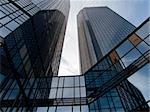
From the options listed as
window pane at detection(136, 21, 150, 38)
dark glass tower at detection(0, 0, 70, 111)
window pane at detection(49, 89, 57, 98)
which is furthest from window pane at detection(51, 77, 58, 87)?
window pane at detection(136, 21, 150, 38)

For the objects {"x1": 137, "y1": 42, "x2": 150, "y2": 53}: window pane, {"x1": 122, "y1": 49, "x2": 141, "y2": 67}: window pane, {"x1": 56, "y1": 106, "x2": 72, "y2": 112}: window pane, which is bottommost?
{"x1": 56, "y1": 106, "x2": 72, "y2": 112}: window pane

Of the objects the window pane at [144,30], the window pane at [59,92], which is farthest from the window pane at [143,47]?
the window pane at [59,92]

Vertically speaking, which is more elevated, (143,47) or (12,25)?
(12,25)

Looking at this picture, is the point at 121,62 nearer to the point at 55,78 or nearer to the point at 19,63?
the point at 19,63

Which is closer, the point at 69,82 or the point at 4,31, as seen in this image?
the point at 4,31

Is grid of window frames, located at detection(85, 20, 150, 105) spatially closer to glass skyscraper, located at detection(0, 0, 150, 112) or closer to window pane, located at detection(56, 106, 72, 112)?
glass skyscraper, located at detection(0, 0, 150, 112)

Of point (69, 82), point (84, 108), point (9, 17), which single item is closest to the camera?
point (9, 17)

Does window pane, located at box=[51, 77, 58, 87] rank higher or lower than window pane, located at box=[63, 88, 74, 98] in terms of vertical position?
higher

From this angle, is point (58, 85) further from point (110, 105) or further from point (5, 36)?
point (5, 36)

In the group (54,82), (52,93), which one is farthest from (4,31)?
(54,82)

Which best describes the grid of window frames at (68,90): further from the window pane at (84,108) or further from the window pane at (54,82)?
the window pane at (84,108)

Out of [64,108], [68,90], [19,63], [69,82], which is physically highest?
[69,82]

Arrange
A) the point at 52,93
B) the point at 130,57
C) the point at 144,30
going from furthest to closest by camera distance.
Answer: the point at 52,93
the point at 130,57
the point at 144,30

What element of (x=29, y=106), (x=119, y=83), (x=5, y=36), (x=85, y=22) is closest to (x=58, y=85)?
(x=29, y=106)
